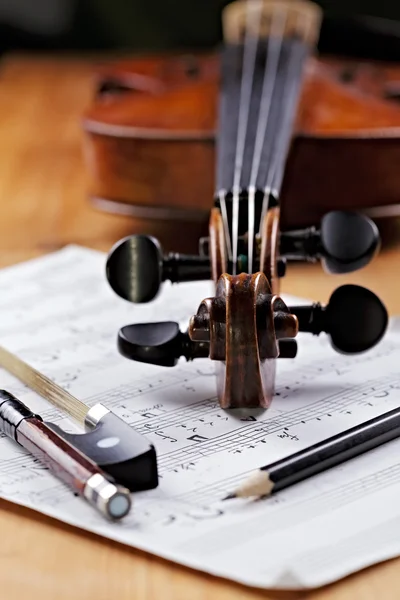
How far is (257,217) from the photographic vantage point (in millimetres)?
788

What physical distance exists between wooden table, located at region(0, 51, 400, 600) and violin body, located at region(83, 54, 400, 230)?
0.20ft

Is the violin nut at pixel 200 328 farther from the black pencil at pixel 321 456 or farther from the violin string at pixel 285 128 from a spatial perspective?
the violin string at pixel 285 128

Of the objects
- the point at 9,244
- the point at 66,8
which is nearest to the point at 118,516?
the point at 9,244

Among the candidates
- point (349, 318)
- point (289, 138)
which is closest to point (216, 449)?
point (349, 318)

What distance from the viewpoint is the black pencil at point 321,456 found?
54 centimetres

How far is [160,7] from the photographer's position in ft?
7.52

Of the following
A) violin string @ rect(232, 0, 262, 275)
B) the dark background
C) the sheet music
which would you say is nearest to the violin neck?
violin string @ rect(232, 0, 262, 275)

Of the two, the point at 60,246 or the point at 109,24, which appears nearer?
the point at 60,246

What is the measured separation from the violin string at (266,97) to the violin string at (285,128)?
0.04 feet

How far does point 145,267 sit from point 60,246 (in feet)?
1.11

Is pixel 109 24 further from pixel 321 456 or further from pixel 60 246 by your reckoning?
pixel 321 456

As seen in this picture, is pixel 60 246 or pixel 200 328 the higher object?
pixel 200 328

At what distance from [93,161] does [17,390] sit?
45 centimetres

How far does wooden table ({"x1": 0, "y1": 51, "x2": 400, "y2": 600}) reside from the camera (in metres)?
0.49
